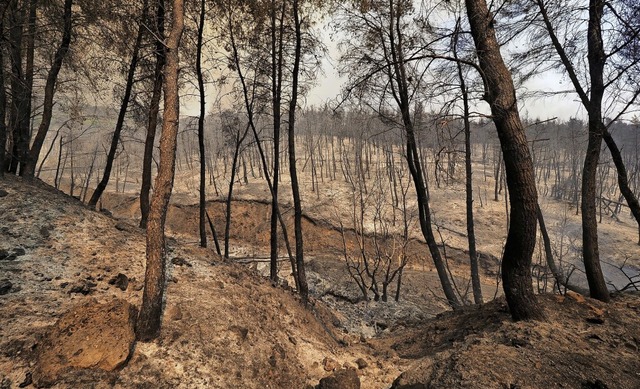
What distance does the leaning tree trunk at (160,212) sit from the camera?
155 inches

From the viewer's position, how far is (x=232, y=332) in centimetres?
466

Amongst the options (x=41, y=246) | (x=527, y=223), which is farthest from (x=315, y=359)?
(x=41, y=246)

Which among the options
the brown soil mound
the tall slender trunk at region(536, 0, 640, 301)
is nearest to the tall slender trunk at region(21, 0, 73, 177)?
the brown soil mound

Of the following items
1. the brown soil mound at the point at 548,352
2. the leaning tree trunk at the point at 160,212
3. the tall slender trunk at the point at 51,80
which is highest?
the tall slender trunk at the point at 51,80

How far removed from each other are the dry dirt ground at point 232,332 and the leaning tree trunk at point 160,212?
1.05 ft

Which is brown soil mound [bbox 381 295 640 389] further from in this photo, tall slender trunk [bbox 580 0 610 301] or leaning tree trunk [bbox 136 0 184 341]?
leaning tree trunk [bbox 136 0 184 341]

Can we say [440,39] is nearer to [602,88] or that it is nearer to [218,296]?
[602,88]

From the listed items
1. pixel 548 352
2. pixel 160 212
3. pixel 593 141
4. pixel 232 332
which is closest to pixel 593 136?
pixel 593 141

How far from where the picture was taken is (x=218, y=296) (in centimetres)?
554

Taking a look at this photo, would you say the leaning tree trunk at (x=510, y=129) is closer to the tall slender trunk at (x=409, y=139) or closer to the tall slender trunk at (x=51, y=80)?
the tall slender trunk at (x=409, y=139)

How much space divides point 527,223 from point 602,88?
3.38 meters

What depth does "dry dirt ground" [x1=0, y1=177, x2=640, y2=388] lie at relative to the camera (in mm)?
3301

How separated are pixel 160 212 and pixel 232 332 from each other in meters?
2.01

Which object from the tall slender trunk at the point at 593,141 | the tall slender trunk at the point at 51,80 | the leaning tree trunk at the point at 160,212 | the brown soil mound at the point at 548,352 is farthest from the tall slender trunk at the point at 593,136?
the tall slender trunk at the point at 51,80
